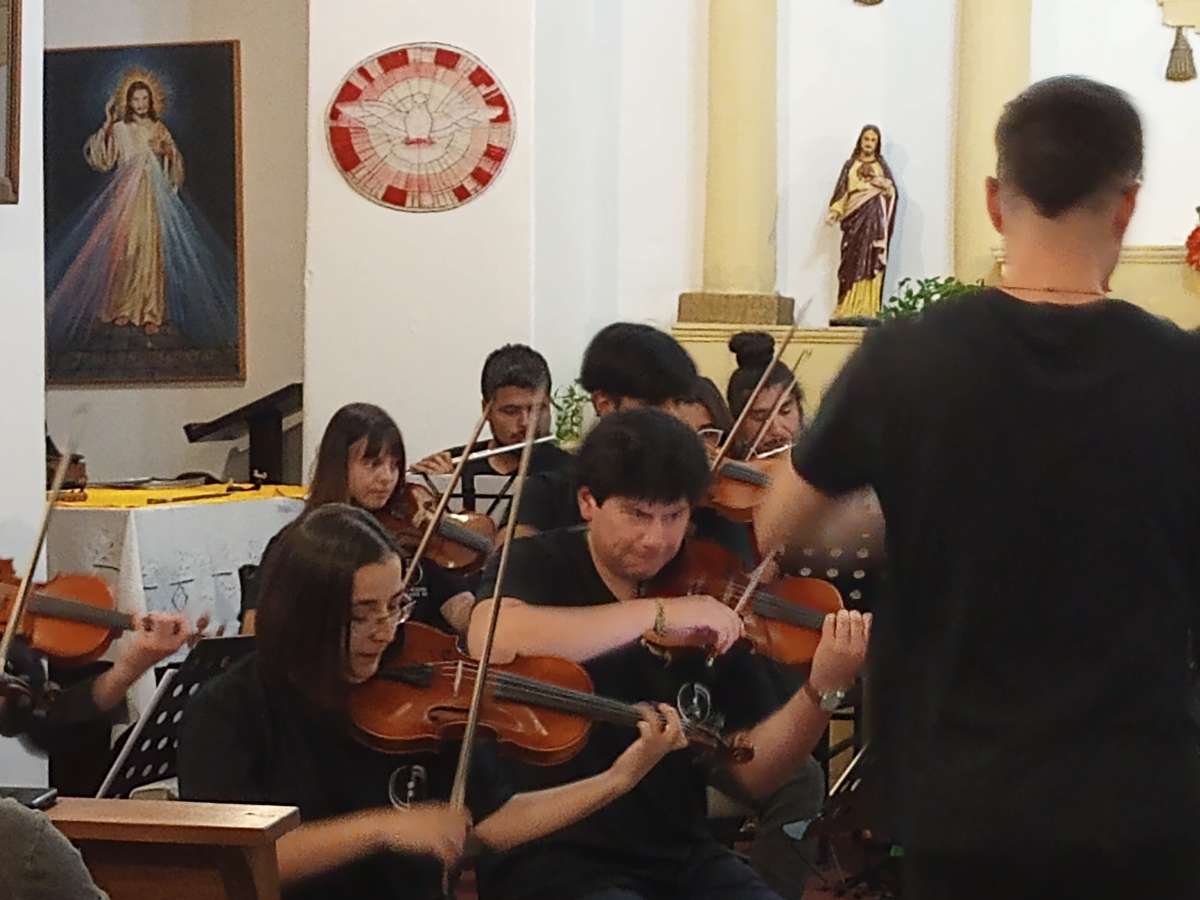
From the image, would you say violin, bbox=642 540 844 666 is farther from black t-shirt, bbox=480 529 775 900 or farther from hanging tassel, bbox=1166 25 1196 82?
hanging tassel, bbox=1166 25 1196 82

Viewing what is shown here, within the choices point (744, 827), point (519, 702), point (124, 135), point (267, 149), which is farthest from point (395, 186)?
point (519, 702)

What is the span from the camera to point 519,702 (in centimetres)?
227

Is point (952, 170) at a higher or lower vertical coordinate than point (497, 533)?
higher

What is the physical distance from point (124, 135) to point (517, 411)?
282 cm

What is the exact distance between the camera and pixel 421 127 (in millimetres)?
5172

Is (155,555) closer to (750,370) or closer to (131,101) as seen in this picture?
(750,370)

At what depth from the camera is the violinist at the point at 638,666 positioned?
7.34ft

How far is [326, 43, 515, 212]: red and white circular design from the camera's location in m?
5.13

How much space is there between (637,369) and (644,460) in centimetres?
87

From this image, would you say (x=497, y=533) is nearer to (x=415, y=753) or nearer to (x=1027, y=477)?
(x=415, y=753)

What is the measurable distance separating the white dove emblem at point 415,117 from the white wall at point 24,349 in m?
1.76

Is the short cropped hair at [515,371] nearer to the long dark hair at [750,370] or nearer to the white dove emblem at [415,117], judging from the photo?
the long dark hair at [750,370]

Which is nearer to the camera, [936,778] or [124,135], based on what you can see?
[936,778]

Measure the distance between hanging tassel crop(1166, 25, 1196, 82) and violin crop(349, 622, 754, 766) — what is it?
436 cm
